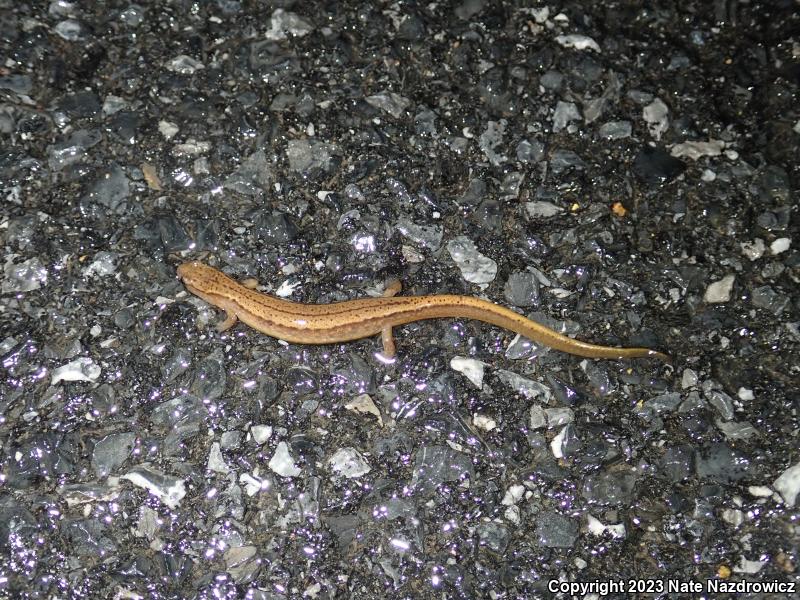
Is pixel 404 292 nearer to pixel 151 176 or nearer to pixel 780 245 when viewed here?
pixel 151 176

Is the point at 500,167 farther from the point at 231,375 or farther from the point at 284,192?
the point at 231,375

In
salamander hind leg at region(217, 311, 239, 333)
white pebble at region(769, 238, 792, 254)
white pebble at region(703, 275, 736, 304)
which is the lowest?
salamander hind leg at region(217, 311, 239, 333)

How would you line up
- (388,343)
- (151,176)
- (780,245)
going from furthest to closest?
(151,176), (780,245), (388,343)

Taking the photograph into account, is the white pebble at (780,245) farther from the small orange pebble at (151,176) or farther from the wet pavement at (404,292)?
the small orange pebble at (151,176)

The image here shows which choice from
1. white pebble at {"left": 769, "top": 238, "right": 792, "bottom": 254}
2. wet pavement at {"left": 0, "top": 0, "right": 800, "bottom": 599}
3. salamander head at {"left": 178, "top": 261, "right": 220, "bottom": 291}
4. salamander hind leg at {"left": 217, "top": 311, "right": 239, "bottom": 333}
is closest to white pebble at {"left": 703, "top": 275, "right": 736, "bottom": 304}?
wet pavement at {"left": 0, "top": 0, "right": 800, "bottom": 599}

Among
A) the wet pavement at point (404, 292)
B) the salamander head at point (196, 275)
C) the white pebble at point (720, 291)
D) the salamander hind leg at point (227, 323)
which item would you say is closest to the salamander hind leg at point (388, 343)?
the wet pavement at point (404, 292)

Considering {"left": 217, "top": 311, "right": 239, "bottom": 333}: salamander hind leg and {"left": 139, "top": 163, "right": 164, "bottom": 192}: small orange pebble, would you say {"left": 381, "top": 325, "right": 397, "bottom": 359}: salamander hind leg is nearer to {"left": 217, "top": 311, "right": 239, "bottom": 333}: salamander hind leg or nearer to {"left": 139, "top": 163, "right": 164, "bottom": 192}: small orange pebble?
{"left": 217, "top": 311, "right": 239, "bottom": 333}: salamander hind leg

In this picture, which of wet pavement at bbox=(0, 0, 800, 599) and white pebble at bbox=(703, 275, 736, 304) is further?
white pebble at bbox=(703, 275, 736, 304)

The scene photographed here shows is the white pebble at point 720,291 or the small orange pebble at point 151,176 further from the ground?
the small orange pebble at point 151,176

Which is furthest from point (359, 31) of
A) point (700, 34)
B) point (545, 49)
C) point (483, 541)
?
point (483, 541)

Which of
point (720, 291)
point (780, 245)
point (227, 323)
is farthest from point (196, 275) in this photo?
point (780, 245)

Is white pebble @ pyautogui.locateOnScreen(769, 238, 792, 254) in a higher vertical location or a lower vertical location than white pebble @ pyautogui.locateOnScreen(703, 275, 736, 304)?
higher
